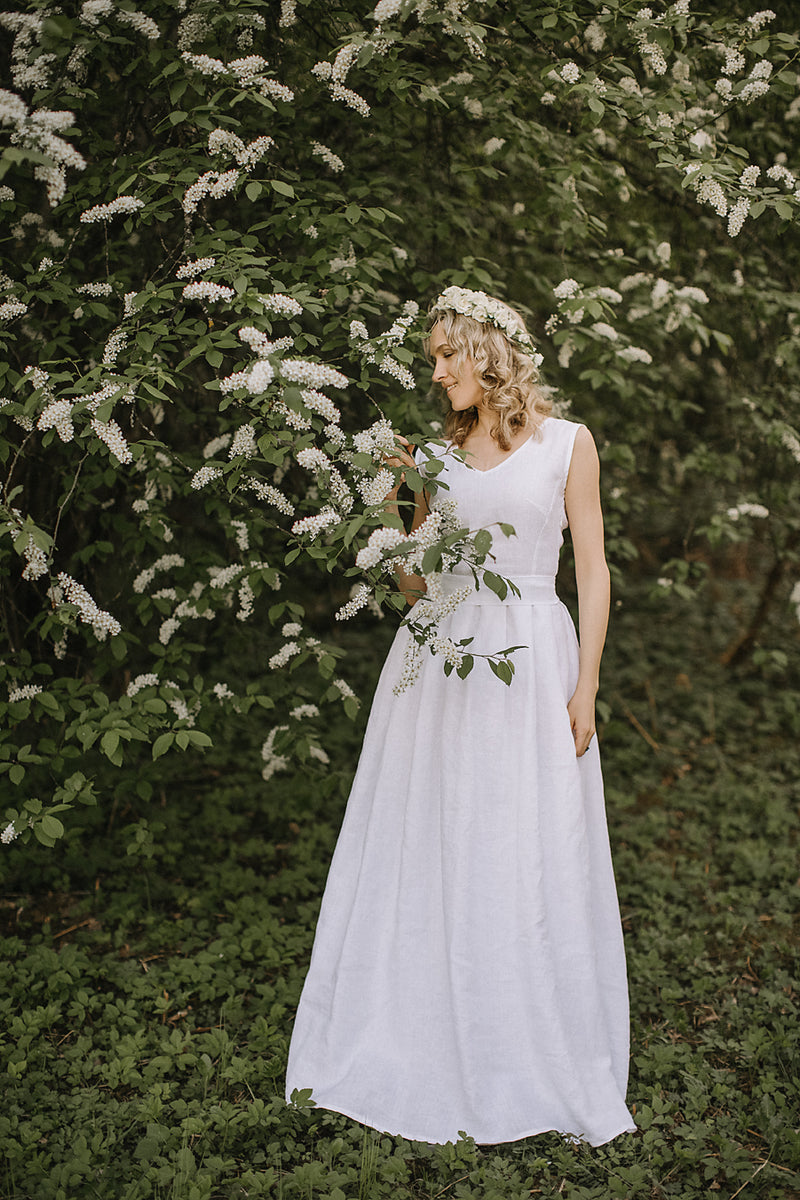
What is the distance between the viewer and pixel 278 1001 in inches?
111

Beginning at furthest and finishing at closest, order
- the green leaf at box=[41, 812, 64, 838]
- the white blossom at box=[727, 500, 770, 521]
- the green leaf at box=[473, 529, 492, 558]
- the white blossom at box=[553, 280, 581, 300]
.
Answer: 1. the white blossom at box=[727, 500, 770, 521]
2. the white blossom at box=[553, 280, 581, 300]
3. the green leaf at box=[41, 812, 64, 838]
4. the green leaf at box=[473, 529, 492, 558]

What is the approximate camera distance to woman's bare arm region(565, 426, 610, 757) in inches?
87.0

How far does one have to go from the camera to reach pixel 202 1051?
2.59 meters

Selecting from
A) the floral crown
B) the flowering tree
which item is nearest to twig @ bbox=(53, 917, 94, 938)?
the flowering tree

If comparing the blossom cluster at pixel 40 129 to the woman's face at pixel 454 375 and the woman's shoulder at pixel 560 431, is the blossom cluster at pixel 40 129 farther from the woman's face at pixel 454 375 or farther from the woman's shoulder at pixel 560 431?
the woman's shoulder at pixel 560 431

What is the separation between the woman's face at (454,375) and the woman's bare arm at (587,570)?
265mm

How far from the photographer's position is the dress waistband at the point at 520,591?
7.42ft

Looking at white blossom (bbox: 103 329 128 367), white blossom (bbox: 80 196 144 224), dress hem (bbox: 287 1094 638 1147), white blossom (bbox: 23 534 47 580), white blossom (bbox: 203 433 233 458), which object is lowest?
dress hem (bbox: 287 1094 638 1147)

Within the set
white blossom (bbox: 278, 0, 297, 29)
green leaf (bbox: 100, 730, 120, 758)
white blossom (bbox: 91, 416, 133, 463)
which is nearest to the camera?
white blossom (bbox: 91, 416, 133, 463)

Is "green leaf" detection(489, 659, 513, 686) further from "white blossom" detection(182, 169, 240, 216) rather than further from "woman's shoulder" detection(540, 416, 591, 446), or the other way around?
"white blossom" detection(182, 169, 240, 216)

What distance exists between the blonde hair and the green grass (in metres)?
1.40

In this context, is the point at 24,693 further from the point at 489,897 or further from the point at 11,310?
the point at 489,897

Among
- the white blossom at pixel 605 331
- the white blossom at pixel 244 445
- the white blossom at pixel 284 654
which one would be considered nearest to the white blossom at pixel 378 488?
the white blossom at pixel 244 445

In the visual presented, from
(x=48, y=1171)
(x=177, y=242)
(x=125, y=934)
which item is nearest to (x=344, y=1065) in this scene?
(x=48, y=1171)
